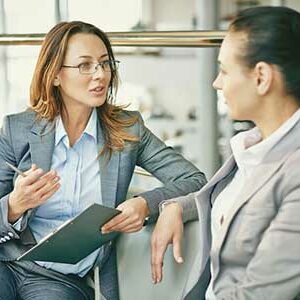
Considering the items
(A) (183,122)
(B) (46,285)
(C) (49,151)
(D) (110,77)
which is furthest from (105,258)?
(A) (183,122)

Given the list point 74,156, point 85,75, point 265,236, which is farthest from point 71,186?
point 265,236

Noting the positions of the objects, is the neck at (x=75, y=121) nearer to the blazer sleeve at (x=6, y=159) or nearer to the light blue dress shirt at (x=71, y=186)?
the light blue dress shirt at (x=71, y=186)

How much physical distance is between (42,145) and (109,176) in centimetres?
19

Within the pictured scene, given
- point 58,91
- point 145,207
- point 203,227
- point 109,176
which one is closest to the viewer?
point 203,227

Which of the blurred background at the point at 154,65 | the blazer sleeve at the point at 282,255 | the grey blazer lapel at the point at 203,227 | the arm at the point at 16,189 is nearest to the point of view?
the blazer sleeve at the point at 282,255

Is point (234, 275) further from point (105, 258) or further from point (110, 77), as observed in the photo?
point (110, 77)

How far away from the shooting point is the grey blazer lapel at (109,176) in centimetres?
165

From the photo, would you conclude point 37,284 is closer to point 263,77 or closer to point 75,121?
point 75,121

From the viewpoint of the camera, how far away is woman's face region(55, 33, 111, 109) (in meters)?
1.68

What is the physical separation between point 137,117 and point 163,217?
0.39 meters

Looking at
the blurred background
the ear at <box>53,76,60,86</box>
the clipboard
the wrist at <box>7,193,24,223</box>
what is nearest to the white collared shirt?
the clipboard

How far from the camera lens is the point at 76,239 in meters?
1.43

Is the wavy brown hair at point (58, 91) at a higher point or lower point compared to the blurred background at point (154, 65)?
higher

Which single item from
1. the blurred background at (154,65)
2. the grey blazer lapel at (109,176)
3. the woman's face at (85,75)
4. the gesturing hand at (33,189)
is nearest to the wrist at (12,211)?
the gesturing hand at (33,189)
